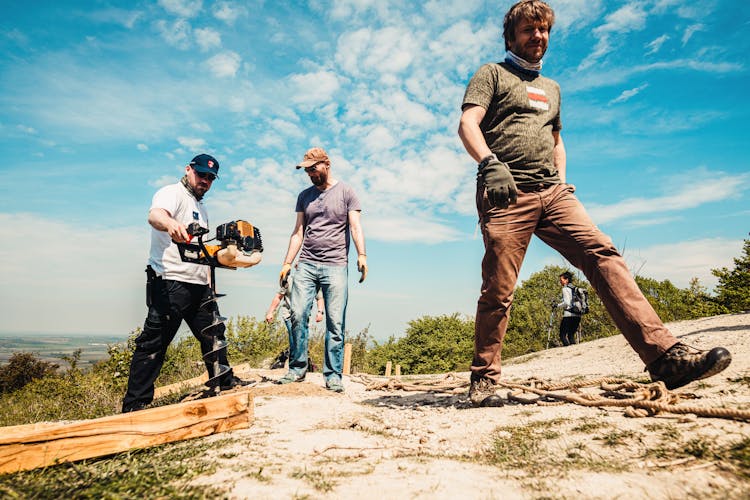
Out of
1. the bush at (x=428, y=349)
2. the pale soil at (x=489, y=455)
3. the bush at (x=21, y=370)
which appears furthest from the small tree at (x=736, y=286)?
the bush at (x=21, y=370)

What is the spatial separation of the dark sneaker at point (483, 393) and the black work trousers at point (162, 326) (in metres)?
2.31

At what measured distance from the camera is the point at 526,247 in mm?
3031

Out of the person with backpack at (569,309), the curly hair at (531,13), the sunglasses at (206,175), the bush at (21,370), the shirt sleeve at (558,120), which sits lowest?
the bush at (21,370)

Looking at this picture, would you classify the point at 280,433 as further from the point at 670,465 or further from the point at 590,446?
the point at 670,465

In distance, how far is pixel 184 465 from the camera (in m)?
1.82

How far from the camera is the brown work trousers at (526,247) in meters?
2.75

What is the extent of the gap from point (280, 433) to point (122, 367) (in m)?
7.07

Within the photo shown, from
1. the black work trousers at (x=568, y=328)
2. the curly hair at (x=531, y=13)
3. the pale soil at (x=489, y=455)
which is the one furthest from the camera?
the black work trousers at (x=568, y=328)

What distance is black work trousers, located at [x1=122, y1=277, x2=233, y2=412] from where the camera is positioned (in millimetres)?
3369

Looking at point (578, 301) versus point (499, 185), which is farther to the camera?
point (578, 301)

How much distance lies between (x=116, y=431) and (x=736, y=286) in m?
14.1

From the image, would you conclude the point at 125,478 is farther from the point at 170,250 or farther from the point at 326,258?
the point at 326,258

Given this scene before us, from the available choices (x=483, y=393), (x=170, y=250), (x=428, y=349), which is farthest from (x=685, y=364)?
(x=428, y=349)

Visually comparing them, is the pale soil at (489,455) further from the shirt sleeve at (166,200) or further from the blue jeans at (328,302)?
the shirt sleeve at (166,200)
